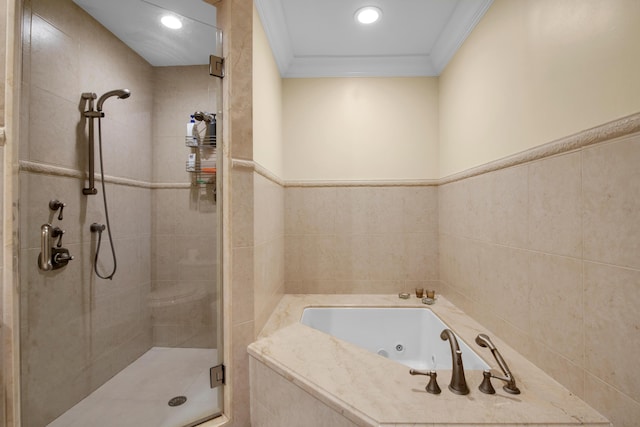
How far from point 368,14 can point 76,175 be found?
184cm

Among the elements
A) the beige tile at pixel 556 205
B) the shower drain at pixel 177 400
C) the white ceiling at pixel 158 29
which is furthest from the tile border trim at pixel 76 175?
the beige tile at pixel 556 205

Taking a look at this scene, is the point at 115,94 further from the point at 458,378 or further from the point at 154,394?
the point at 458,378

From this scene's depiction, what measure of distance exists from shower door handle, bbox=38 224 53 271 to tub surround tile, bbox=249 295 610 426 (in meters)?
0.95

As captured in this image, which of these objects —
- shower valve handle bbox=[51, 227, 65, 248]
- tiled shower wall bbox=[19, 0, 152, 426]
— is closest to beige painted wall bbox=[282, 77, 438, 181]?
tiled shower wall bbox=[19, 0, 152, 426]

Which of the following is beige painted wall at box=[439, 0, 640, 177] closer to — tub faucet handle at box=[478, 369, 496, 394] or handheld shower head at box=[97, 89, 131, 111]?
tub faucet handle at box=[478, 369, 496, 394]

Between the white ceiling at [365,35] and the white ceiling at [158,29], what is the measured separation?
0.37m

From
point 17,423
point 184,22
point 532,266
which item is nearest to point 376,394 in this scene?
point 532,266

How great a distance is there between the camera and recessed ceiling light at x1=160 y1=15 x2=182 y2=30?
141 centimetres

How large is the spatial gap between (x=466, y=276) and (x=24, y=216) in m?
2.23

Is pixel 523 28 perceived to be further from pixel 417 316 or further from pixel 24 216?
pixel 24 216

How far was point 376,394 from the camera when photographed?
0.99 meters

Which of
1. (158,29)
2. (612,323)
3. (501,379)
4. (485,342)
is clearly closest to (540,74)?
(612,323)

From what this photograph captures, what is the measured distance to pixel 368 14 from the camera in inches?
66.4

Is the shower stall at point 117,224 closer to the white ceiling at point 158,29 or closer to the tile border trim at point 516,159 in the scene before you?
the white ceiling at point 158,29
